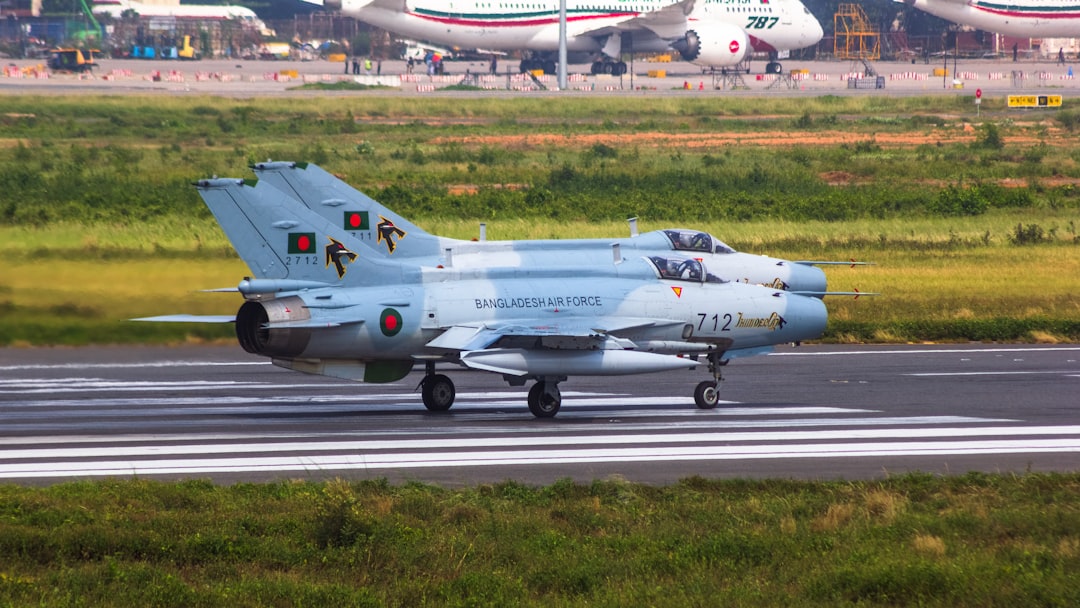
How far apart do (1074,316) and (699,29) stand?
7588 centimetres

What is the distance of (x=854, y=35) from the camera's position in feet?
414

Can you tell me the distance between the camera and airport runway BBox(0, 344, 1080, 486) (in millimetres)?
15180

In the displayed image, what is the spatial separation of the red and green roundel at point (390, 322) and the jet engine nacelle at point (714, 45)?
84835mm

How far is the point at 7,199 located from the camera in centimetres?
3812

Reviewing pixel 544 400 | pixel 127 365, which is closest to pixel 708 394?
pixel 544 400

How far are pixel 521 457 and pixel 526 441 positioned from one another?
1.14 metres

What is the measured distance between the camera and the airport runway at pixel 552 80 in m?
82.4

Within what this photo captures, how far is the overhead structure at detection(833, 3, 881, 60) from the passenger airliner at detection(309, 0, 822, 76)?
1926 cm

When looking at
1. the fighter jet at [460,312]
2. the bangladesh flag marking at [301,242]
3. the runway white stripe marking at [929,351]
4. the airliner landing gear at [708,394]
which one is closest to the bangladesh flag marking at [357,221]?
the fighter jet at [460,312]

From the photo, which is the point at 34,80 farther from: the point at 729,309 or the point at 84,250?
the point at 729,309

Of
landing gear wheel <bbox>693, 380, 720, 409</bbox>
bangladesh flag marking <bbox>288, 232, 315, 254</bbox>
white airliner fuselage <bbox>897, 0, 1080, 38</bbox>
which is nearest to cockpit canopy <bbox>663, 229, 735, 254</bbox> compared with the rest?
landing gear wheel <bbox>693, 380, 720, 409</bbox>

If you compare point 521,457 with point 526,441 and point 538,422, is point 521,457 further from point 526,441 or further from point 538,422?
point 538,422

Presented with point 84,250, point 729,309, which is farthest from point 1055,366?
point 84,250

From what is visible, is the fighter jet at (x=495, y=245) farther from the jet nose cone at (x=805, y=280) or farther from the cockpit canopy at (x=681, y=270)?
the cockpit canopy at (x=681, y=270)
